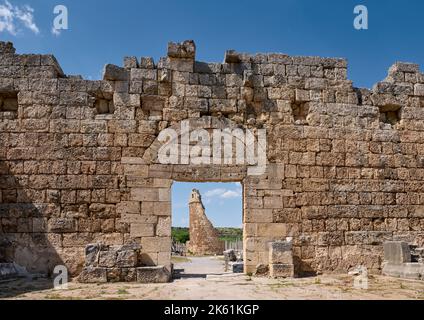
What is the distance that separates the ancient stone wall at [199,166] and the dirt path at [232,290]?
776 millimetres

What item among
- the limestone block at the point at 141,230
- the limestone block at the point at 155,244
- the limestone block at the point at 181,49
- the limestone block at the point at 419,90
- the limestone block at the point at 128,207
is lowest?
the limestone block at the point at 155,244

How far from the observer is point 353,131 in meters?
8.06

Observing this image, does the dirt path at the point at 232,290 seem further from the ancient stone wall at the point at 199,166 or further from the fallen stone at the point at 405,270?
the ancient stone wall at the point at 199,166

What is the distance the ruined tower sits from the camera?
1848 centimetres

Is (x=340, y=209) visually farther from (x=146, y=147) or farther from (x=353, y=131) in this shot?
(x=146, y=147)

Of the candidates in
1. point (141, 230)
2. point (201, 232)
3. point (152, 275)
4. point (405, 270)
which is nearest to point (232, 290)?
point (152, 275)

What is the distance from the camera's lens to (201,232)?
18797 millimetres

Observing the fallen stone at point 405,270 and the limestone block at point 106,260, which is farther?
the fallen stone at point 405,270

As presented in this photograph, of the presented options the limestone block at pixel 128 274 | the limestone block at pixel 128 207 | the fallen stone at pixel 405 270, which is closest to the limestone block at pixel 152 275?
the limestone block at pixel 128 274

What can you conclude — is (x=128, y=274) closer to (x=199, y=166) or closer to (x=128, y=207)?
(x=128, y=207)

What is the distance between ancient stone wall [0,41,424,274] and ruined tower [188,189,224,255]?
11.2 m

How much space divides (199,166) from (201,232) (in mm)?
11811

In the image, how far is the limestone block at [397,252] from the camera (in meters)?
7.19

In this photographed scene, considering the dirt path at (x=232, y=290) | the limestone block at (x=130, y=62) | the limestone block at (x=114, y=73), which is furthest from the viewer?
the limestone block at (x=130, y=62)
